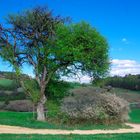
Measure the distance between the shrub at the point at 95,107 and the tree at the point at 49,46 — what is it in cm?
196

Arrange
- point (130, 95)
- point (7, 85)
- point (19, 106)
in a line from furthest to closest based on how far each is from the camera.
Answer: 1. point (130, 95)
2. point (7, 85)
3. point (19, 106)

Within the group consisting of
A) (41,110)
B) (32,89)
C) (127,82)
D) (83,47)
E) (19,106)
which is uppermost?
(127,82)

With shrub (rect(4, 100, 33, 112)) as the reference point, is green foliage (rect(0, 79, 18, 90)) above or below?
above

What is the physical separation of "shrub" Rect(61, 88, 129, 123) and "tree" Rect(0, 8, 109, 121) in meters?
1.96

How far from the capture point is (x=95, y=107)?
31.3 metres

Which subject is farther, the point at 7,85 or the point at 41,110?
the point at 7,85

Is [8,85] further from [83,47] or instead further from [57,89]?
[83,47]

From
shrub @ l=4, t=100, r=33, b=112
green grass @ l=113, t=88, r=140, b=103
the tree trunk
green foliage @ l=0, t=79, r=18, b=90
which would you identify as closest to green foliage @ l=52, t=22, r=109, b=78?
the tree trunk

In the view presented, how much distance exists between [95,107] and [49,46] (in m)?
5.78

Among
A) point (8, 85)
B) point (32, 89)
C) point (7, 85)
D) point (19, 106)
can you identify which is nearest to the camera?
point (32, 89)

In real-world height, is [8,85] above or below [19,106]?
above

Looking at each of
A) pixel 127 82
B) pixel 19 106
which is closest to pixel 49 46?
pixel 19 106

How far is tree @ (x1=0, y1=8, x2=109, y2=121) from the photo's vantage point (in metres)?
30.9

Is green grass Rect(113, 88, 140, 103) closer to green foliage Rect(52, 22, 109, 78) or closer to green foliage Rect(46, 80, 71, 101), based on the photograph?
green foliage Rect(46, 80, 71, 101)
